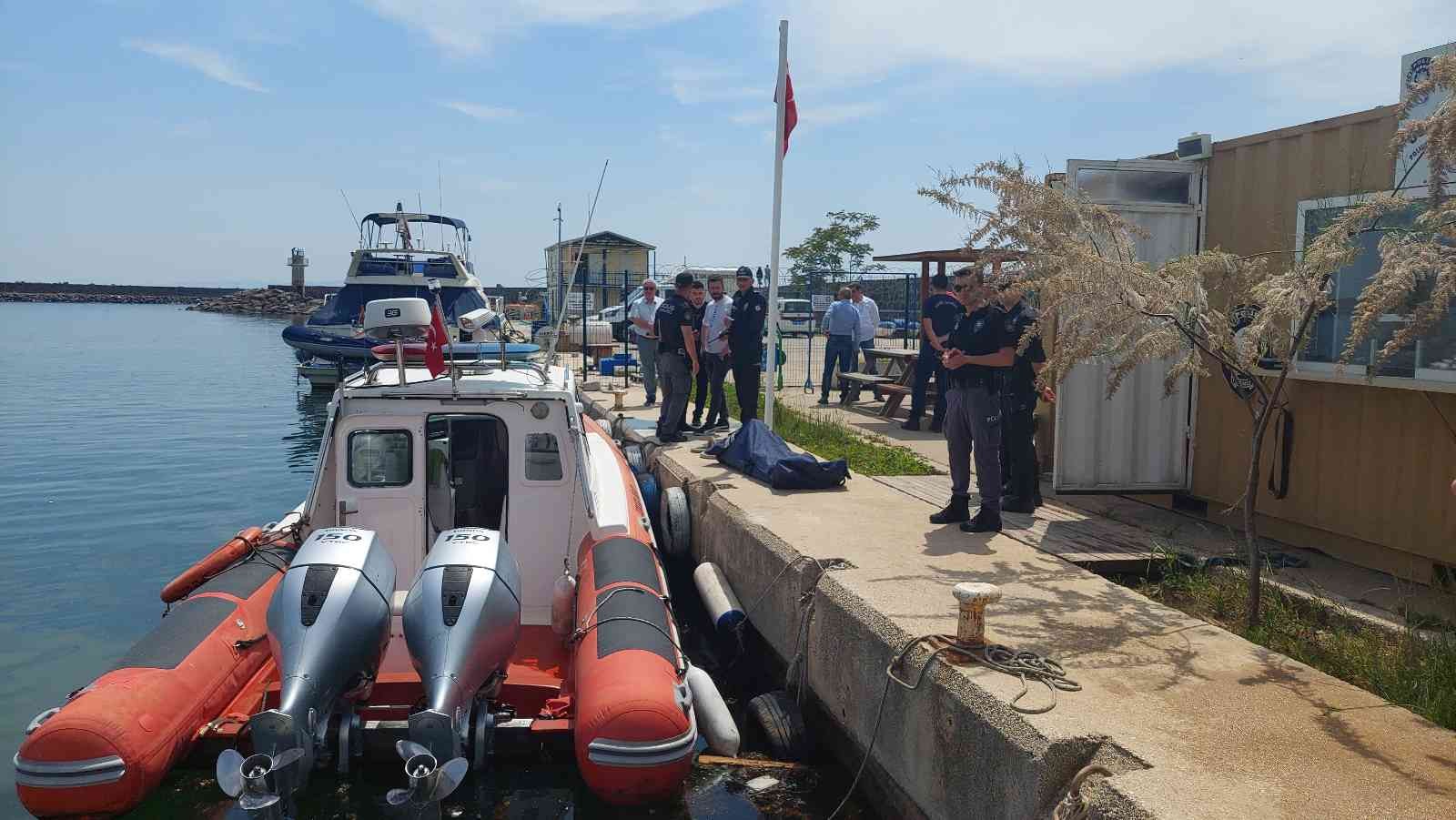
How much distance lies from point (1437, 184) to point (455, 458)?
18.8 ft

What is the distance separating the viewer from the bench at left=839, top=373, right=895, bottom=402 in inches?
561

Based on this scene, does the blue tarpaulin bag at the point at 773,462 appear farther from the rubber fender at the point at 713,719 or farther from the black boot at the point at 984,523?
the rubber fender at the point at 713,719

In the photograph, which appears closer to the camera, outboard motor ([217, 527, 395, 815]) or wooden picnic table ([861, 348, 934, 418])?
outboard motor ([217, 527, 395, 815])

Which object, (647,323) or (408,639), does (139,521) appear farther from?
(408,639)

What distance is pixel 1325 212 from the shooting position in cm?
606

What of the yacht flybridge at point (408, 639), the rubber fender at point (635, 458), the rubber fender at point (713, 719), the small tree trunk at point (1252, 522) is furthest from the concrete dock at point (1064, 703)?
the rubber fender at point (635, 458)

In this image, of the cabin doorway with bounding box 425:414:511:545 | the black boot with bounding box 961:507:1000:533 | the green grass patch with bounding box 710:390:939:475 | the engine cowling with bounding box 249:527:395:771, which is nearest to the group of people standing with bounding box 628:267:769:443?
the green grass patch with bounding box 710:390:939:475

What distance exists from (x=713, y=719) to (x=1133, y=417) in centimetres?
404

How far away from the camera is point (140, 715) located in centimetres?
439

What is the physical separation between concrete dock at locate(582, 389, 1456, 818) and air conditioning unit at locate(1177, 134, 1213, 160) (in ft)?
9.00

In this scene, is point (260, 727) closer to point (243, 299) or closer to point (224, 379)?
point (224, 379)

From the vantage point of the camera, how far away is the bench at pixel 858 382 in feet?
46.7

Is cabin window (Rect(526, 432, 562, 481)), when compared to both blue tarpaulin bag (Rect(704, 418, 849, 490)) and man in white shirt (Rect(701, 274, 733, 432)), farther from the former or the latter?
man in white shirt (Rect(701, 274, 733, 432))

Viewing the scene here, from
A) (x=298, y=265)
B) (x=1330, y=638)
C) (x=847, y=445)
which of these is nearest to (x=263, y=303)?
(x=298, y=265)
